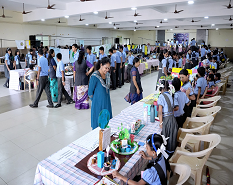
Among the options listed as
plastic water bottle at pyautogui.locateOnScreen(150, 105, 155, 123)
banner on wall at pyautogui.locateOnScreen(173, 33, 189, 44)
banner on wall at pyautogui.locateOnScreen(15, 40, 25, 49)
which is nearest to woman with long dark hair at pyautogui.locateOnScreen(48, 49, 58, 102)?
plastic water bottle at pyautogui.locateOnScreen(150, 105, 155, 123)

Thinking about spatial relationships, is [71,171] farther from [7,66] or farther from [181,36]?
[181,36]

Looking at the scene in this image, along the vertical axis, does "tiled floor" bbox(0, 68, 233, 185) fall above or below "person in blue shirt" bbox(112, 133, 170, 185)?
below

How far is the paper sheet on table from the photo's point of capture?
1.84m

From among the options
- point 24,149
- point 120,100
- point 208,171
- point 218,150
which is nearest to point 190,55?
point 120,100

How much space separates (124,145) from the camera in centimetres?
206

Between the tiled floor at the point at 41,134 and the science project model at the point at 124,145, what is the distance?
3.79 feet

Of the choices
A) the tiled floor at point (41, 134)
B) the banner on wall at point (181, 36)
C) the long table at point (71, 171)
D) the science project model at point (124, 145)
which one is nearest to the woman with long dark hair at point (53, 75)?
the tiled floor at point (41, 134)

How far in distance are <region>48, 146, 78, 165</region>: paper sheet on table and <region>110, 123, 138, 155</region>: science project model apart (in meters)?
0.40

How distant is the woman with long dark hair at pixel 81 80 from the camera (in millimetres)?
4969

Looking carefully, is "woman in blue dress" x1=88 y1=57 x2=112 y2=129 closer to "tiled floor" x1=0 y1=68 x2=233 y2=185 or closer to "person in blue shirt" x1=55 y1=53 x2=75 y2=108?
"tiled floor" x1=0 y1=68 x2=233 y2=185

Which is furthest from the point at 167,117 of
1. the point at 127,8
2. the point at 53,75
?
the point at 127,8

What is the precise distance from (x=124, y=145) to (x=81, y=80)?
3320mm

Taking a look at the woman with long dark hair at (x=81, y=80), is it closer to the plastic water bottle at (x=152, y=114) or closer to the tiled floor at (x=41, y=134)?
the tiled floor at (x=41, y=134)

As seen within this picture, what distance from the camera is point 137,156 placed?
6.42 feet
